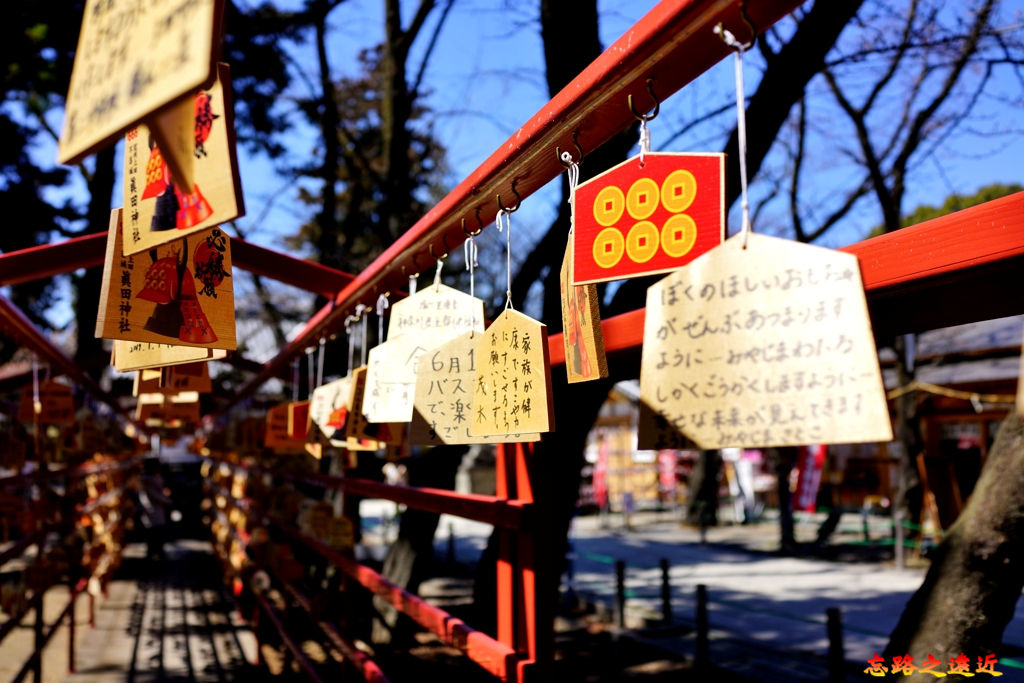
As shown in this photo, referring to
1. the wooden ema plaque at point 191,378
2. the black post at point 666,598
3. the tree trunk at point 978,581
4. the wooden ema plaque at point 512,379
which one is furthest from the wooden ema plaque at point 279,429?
the black post at point 666,598

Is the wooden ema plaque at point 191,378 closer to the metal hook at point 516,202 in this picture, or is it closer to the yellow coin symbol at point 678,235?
the metal hook at point 516,202

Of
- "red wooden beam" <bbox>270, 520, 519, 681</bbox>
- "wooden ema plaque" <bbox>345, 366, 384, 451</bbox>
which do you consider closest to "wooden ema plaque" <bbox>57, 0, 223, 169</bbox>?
"wooden ema plaque" <bbox>345, 366, 384, 451</bbox>

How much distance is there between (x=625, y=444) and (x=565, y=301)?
27197mm

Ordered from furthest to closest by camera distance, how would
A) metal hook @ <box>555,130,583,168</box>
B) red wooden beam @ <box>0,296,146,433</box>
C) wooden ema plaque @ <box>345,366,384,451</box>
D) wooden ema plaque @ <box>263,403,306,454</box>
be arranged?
1. wooden ema plaque @ <box>263,403,306,454</box>
2. red wooden beam @ <box>0,296,146,433</box>
3. wooden ema plaque @ <box>345,366,384,451</box>
4. metal hook @ <box>555,130,583,168</box>

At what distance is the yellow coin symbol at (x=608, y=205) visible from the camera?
149 cm

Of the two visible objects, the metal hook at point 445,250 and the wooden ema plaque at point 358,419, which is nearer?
the metal hook at point 445,250

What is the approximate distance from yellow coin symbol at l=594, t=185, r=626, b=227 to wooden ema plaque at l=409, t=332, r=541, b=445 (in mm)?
620

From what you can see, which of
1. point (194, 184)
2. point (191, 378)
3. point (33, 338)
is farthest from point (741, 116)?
point (33, 338)

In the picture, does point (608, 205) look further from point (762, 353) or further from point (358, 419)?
point (358, 419)

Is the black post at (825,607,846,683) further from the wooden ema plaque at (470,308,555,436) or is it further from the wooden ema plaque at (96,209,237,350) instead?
the wooden ema plaque at (96,209,237,350)

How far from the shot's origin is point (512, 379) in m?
1.79

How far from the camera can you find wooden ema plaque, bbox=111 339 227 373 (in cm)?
258

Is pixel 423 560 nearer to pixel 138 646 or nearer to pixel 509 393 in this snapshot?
pixel 138 646

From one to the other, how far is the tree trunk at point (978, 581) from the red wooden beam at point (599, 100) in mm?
2595
